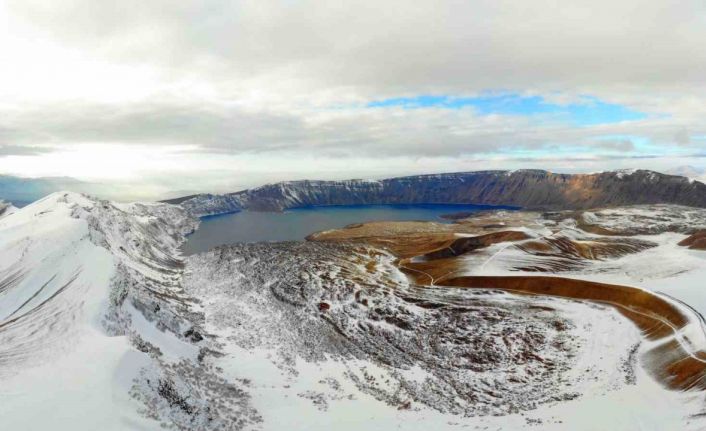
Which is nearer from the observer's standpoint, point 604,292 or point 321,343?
point 321,343

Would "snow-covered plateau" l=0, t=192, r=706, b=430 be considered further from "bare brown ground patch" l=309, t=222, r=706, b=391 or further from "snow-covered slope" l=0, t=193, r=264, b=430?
"bare brown ground patch" l=309, t=222, r=706, b=391

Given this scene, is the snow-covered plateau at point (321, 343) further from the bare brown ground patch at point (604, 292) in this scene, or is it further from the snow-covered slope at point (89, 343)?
the bare brown ground patch at point (604, 292)

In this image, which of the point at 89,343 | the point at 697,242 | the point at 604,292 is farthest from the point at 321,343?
the point at 697,242

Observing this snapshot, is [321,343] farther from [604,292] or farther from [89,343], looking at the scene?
[604,292]

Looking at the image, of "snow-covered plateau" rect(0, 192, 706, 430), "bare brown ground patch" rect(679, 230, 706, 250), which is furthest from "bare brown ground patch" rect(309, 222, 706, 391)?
"bare brown ground patch" rect(679, 230, 706, 250)

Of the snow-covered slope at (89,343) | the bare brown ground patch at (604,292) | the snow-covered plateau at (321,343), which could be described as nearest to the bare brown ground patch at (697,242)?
the snow-covered plateau at (321,343)

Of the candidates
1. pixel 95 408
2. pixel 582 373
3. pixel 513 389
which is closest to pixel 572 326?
pixel 582 373

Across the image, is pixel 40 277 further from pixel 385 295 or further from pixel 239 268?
pixel 385 295

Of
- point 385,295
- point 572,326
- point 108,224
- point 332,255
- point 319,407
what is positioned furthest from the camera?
point 332,255

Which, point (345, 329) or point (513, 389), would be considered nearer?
point (513, 389)
